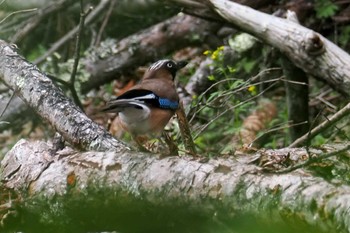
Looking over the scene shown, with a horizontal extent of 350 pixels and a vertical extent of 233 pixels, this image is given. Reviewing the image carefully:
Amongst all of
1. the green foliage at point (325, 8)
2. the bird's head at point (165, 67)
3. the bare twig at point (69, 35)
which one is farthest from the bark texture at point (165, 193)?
the bare twig at point (69, 35)

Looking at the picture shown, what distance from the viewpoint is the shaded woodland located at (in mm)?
3561

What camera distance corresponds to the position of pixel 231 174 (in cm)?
371

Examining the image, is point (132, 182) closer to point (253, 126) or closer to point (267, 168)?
point (267, 168)

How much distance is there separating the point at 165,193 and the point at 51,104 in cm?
166

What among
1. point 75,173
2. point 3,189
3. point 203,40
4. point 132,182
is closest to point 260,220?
point 132,182

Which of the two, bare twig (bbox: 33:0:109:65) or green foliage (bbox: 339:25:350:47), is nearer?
green foliage (bbox: 339:25:350:47)

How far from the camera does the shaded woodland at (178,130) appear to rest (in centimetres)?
356

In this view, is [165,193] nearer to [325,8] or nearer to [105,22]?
[325,8]

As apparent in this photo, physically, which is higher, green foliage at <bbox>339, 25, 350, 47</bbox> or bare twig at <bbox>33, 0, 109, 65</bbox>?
bare twig at <bbox>33, 0, 109, 65</bbox>

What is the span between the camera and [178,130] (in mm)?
6359

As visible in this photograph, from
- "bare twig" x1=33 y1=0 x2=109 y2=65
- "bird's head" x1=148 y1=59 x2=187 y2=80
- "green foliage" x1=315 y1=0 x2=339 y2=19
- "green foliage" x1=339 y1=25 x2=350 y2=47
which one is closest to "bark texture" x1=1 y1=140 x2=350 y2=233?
"bird's head" x1=148 y1=59 x2=187 y2=80

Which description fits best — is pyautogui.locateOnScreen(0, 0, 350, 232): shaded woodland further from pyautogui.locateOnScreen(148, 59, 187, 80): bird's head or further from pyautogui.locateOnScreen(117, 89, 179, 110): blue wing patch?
pyautogui.locateOnScreen(148, 59, 187, 80): bird's head

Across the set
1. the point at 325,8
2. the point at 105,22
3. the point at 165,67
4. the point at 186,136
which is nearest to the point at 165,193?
the point at 186,136

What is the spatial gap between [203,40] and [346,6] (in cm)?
151
